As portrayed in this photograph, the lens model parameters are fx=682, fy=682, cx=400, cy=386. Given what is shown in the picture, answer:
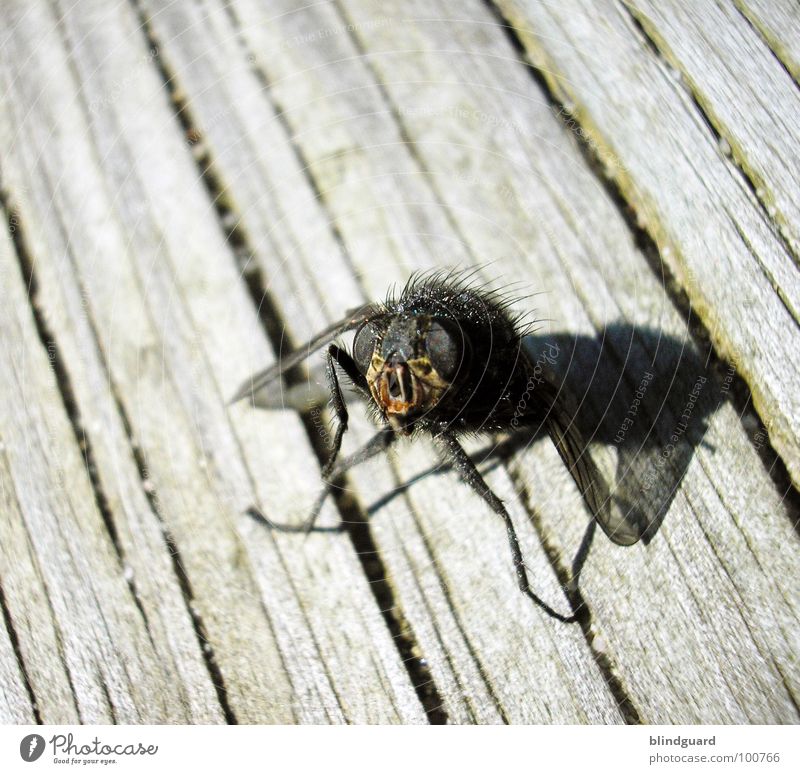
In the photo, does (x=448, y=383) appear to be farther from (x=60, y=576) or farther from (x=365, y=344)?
(x=60, y=576)

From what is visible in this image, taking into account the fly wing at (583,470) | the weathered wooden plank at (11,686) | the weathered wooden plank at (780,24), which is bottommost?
the weathered wooden plank at (11,686)

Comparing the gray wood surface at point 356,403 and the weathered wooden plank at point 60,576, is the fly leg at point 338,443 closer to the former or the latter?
the gray wood surface at point 356,403

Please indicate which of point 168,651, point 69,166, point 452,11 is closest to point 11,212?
point 69,166

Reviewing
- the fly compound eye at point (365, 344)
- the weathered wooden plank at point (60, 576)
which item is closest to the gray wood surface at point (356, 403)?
the weathered wooden plank at point (60, 576)

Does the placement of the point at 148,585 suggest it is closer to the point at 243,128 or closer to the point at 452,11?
the point at 243,128

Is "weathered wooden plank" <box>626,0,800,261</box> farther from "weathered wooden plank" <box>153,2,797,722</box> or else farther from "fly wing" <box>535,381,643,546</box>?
"fly wing" <box>535,381,643,546</box>

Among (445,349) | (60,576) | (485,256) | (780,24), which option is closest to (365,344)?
→ (445,349)
